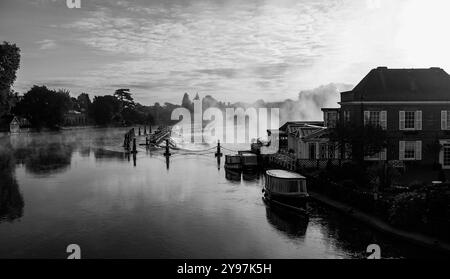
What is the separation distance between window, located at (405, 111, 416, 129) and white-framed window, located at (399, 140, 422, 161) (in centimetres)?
174

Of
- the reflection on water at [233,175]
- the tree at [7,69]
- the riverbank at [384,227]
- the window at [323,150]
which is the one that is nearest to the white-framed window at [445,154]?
the window at [323,150]

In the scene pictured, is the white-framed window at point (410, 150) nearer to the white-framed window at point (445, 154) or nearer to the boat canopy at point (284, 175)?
the white-framed window at point (445, 154)

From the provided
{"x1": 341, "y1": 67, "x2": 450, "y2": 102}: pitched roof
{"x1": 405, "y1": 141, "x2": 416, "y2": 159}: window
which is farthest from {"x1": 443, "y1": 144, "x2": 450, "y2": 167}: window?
{"x1": 341, "y1": 67, "x2": 450, "y2": 102}: pitched roof

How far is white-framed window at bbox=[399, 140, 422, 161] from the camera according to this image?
5012 cm

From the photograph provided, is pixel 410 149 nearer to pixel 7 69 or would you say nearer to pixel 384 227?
pixel 384 227

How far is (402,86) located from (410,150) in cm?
726

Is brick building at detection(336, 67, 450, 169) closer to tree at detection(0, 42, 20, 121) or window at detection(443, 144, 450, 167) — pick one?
window at detection(443, 144, 450, 167)

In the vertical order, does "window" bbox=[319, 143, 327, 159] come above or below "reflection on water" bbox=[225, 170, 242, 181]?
above

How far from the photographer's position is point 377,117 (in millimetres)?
50219

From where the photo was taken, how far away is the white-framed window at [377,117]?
50066mm

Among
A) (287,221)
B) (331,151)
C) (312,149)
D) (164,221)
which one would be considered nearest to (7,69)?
(312,149)

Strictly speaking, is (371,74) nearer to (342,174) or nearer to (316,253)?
(342,174)

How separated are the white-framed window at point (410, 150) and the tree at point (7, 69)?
8851cm
